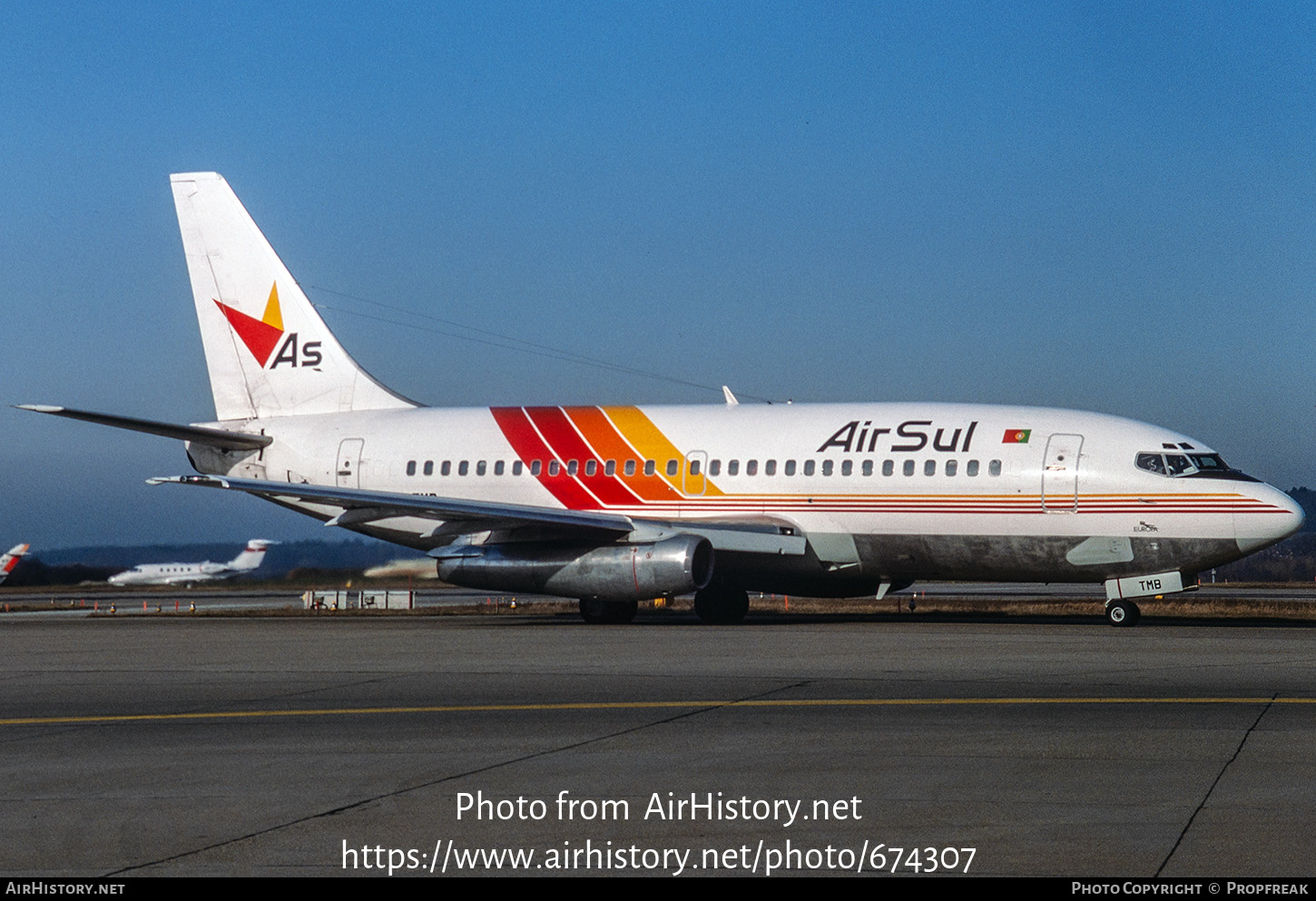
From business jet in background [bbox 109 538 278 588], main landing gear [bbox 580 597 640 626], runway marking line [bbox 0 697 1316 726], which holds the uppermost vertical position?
runway marking line [bbox 0 697 1316 726]

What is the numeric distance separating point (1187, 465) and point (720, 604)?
31.7 ft

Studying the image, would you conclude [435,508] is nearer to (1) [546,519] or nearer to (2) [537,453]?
(1) [546,519]

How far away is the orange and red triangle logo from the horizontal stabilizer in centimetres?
221

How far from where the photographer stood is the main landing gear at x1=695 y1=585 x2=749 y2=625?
96.3ft

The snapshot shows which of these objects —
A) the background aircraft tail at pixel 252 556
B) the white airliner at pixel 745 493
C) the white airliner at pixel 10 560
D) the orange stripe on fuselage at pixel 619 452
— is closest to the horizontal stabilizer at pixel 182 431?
the white airliner at pixel 745 493

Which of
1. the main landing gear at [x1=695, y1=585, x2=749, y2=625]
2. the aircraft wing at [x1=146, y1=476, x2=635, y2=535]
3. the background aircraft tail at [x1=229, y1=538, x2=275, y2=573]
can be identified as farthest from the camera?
the background aircraft tail at [x1=229, y1=538, x2=275, y2=573]

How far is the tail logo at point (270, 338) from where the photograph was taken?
113ft

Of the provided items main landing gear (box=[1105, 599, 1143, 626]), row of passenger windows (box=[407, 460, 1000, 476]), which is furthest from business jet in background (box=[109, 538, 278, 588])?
main landing gear (box=[1105, 599, 1143, 626])

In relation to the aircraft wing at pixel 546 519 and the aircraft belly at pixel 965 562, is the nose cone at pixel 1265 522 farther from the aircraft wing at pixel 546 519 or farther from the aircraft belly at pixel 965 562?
the aircraft wing at pixel 546 519

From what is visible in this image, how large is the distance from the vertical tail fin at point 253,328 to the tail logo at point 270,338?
2 cm

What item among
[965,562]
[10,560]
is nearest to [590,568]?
[965,562]

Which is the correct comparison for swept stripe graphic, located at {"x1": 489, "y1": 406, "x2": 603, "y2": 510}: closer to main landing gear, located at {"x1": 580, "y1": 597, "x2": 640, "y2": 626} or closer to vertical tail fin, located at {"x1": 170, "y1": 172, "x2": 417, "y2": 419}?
main landing gear, located at {"x1": 580, "y1": 597, "x2": 640, "y2": 626}

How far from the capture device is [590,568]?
2702 cm
